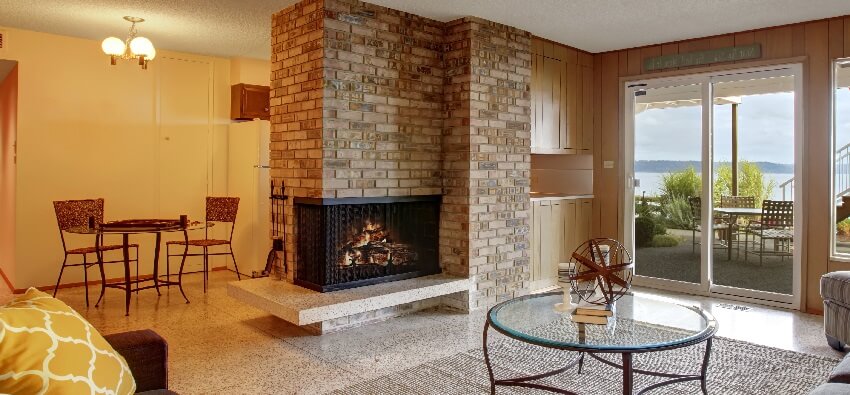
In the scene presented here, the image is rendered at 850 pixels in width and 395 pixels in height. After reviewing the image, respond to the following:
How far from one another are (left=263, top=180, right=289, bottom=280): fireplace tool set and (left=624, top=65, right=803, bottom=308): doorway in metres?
3.61

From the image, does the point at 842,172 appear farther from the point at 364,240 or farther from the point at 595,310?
the point at 364,240

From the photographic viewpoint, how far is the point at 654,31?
18.0 ft

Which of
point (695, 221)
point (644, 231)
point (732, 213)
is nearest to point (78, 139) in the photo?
point (644, 231)

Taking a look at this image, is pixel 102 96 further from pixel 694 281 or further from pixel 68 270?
pixel 694 281

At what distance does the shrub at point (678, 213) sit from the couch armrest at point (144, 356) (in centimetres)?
533

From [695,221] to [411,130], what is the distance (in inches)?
121

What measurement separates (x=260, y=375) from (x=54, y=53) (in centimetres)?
429

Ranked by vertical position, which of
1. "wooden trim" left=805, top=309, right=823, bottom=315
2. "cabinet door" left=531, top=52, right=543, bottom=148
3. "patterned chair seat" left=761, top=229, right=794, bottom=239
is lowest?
"wooden trim" left=805, top=309, right=823, bottom=315

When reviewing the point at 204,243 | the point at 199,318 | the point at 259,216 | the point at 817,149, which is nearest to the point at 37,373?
the point at 199,318

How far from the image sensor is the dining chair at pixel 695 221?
586 centimetres

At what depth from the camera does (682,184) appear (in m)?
6.05

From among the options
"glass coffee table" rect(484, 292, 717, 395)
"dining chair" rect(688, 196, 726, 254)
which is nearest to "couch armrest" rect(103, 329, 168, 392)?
"glass coffee table" rect(484, 292, 717, 395)

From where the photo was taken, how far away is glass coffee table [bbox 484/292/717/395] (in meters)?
2.52

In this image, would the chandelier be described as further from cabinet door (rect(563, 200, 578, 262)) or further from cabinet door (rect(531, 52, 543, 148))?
cabinet door (rect(563, 200, 578, 262))
